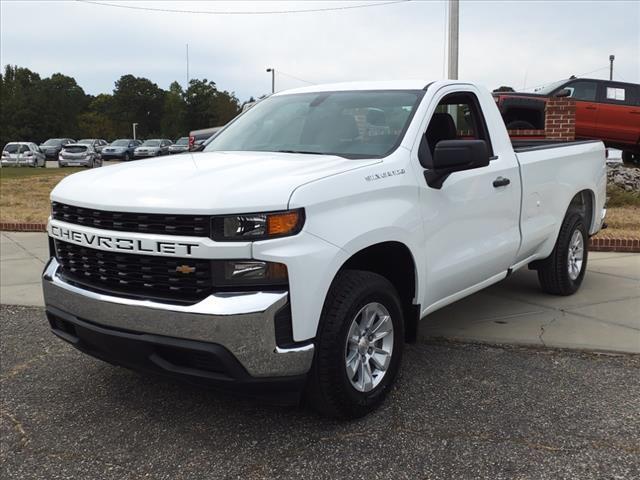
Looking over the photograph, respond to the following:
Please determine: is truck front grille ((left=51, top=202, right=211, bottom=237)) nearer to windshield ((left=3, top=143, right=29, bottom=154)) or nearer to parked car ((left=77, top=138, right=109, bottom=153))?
windshield ((left=3, top=143, right=29, bottom=154))

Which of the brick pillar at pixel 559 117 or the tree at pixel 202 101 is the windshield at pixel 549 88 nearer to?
the brick pillar at pixel 559 117

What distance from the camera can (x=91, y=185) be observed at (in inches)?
133

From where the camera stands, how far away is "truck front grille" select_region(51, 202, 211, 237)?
9.61ft

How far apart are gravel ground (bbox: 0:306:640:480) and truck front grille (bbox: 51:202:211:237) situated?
0.91m

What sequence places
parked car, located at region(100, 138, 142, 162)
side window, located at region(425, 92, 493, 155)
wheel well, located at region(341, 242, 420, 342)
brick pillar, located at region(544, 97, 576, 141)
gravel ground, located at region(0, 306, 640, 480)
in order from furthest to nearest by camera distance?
parked car, located at region(100, 138, 142, 162)
brick pillar, located at region(544, 97, 576, 141)
side window, located at region(425, 92, 493, 155)
wheel well, located at region(341, 242, 420, 342)
gravel ground, located at region(0, 306, 640, 480)

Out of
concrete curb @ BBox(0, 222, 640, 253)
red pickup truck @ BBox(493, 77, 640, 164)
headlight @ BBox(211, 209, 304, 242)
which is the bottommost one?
concrete curb @ BBox(0, 222, 640, 253)

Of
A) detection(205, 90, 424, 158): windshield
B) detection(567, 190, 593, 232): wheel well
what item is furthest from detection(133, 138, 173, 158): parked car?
detection(205, 90, 424, 158): windshield

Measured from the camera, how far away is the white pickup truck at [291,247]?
292 cm

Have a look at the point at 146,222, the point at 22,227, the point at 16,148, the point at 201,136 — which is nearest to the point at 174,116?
the point at 16,148

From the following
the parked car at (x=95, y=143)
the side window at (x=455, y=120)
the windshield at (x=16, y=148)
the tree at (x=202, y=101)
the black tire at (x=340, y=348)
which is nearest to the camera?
the black tire at (x=340, y=348)

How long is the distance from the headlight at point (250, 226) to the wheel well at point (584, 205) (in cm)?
395

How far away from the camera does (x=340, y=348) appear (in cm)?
317

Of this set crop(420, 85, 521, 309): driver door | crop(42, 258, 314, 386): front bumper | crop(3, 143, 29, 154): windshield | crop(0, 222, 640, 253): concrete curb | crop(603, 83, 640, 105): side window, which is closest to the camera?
crop(42, 258, 314, 386): front bumper

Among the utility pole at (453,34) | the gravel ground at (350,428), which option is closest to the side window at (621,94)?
the utility pole at (453,34)
